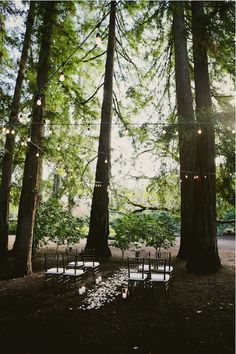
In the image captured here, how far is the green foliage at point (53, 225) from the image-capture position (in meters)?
11.2

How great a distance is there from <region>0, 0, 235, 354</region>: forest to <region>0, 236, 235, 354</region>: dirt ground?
1.2 inches

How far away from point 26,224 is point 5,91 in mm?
4879

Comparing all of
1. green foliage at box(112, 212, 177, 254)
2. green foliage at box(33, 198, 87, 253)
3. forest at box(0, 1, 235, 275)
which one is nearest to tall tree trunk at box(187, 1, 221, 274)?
forest at box(0, 1, 235, 275)

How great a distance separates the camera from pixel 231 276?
8.65 metres

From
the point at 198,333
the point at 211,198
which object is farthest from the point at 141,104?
the point at 198,333

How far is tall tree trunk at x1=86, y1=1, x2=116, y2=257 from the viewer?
12505 millimetres

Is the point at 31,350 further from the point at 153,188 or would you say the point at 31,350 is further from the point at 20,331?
the point at 153,188

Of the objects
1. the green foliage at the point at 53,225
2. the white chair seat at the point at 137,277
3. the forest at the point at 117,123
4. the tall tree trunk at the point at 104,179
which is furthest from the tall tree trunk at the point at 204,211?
the green foliage at the point at 53,225

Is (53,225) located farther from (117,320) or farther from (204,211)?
(117,320)

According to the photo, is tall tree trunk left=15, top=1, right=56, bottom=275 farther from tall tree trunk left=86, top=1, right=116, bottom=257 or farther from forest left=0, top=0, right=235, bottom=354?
tall tree trunk left=86, top=1, right=116, bottom=257

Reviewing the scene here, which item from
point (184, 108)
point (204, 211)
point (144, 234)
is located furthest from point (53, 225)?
point (184, 108)

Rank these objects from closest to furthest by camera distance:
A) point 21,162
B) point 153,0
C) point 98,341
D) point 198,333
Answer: point 98,341 < point 198,333 < point 153,0 < point 21,162

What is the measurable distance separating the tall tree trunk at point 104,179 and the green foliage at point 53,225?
3.28ft

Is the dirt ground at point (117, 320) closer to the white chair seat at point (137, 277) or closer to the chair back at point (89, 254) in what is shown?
the white chair seat at point (137, 277)
